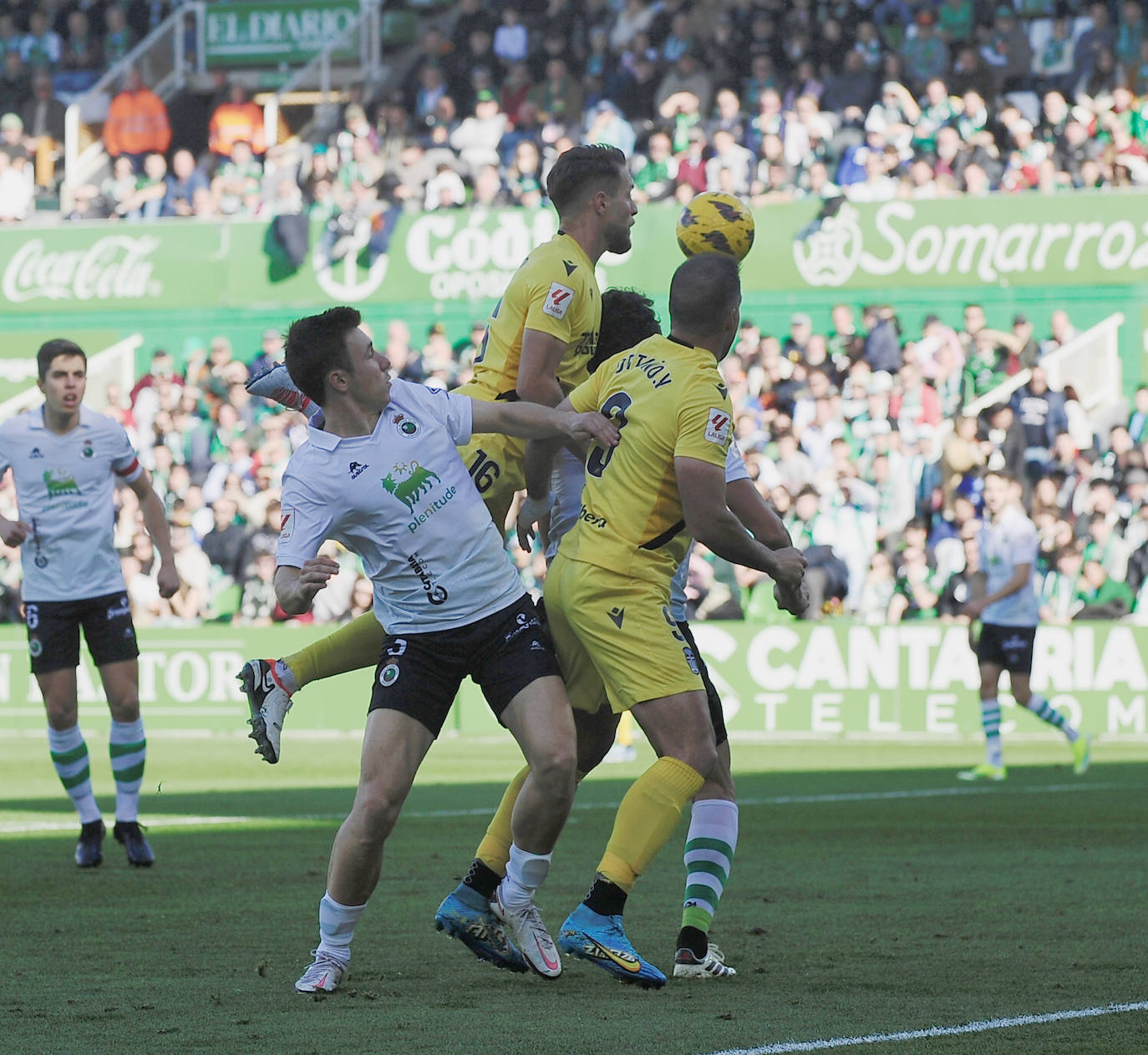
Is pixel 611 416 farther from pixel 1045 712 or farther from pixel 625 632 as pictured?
pixel 1045 712

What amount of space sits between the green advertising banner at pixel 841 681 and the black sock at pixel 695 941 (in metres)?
13.7

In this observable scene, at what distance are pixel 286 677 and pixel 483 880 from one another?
946 mm

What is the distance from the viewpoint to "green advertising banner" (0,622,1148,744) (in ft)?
65.5

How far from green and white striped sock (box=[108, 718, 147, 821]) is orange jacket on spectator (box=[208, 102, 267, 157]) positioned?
66.1 ft

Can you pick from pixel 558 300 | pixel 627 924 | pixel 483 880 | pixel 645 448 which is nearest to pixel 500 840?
pixel 483 880

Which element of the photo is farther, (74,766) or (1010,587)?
(1010,587)

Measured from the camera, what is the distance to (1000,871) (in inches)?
392

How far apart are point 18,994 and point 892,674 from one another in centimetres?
1480

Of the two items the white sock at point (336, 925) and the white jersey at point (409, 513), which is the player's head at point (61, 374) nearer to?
the white jersey at point (409, 513)

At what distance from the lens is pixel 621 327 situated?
758 centimetres

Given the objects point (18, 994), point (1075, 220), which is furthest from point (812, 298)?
point (18, 994)

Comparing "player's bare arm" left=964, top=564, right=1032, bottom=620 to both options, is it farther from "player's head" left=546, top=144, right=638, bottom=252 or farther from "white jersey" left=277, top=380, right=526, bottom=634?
"white jersey" left=277, top=380, right=526, bottom=634

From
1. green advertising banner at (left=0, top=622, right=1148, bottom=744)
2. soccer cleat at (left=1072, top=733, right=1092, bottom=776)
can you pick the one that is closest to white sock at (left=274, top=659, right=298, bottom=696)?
soccer cleat at (left=1072, top=733, right=1092, bottom=776)

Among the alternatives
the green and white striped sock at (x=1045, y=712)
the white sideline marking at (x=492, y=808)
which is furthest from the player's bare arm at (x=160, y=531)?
the green and white striped sock at (x=1045, y=712)
